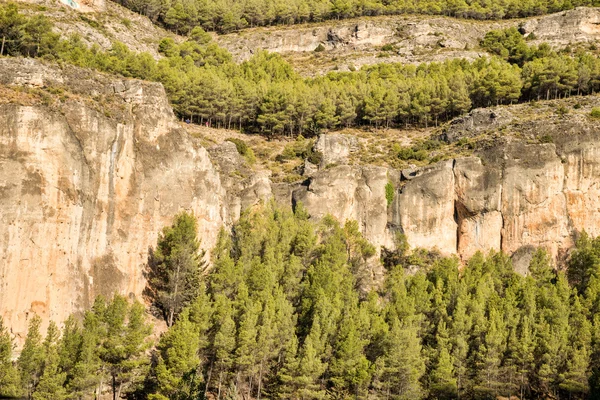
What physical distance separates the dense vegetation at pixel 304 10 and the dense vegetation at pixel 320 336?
75334mm

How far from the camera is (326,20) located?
130 m

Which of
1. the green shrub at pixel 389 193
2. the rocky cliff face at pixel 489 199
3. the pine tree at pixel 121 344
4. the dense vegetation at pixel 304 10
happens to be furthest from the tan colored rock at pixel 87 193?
the dense vegetation at pixel 304 10

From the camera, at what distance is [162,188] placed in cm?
5409

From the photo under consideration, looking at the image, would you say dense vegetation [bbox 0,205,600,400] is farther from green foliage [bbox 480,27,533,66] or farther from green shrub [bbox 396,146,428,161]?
green foliage [bbox 480,27,533,66]

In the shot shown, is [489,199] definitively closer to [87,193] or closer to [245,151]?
[245,151]

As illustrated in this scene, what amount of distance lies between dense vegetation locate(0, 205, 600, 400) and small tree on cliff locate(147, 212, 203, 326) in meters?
0.24

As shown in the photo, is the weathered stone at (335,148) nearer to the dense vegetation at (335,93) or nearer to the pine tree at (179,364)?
the dense vegetation at (335,93)

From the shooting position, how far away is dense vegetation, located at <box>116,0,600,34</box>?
124 meters

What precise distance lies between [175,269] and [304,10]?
88.9m

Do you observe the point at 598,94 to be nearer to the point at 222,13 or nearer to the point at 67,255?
the point at 67,255

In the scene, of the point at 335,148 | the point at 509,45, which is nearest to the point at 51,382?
the point at 335,148

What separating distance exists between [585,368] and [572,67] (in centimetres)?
4498

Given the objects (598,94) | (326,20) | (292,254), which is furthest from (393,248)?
(326,20)

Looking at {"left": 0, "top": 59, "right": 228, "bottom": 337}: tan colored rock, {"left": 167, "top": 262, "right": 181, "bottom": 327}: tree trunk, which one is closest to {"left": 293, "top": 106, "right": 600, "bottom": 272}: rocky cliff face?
{"left": 0, "top": 59, "right": 228, "bottom": 337}: tan colored rock
